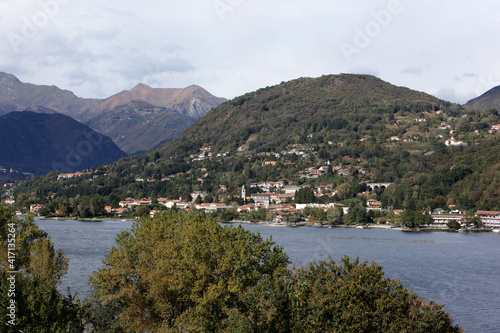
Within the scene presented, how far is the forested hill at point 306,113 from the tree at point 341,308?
4306 inches

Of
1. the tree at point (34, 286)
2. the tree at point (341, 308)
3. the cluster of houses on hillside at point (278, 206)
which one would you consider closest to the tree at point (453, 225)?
the cluster of houses on hillside at point (278, 206)

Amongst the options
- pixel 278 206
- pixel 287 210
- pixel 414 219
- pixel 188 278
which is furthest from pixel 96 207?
pixel 188 278

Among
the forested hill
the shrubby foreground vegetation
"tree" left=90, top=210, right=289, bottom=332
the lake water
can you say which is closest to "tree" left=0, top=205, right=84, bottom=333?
the shrubby foreground vegetation

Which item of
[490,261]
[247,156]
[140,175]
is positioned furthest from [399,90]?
[490,261]

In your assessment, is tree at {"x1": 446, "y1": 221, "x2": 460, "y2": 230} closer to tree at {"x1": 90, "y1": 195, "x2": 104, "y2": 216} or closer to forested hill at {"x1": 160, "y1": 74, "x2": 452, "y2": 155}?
tree at {"x1": 90, "y1": 195, "x2": 104, "y2": 216}

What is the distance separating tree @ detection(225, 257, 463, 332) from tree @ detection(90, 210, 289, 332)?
1595mm

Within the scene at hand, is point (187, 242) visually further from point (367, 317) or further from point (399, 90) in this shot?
point (399, 90)

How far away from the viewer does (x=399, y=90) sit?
158750mm

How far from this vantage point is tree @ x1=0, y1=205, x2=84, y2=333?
1285 cm

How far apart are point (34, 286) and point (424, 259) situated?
2941cm

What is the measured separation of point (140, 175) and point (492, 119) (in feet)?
253

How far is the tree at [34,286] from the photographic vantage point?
42.2 feet

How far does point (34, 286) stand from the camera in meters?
14.1

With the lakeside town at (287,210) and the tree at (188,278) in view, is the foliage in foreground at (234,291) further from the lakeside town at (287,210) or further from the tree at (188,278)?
the lakeside town at (287,210)
